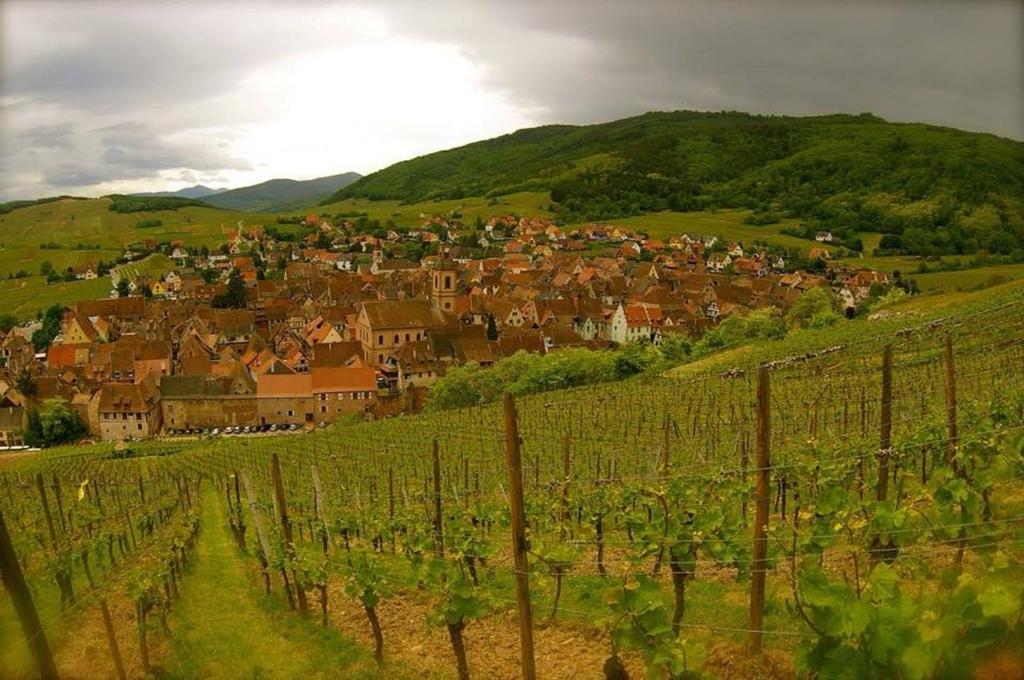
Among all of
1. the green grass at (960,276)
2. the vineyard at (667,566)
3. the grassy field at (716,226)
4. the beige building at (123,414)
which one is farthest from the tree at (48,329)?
the green grass at (960,276)

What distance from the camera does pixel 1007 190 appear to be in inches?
5458

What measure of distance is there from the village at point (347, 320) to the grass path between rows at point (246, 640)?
43983 mm

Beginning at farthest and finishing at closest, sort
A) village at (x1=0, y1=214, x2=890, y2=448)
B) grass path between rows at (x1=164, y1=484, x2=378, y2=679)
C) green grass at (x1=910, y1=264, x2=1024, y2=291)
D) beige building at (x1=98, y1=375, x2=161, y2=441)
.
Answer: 1. green grass at (x1=910, y1=264, x2=1024, y2=291)
2. village at (x1=0, y1=214, x2=890, y2=448)
3. beige building at (x1=98, y1=375, x2=161, y2=441)
4. grass path between rows at (x1=164, y1=484, x2=378, y2=679)

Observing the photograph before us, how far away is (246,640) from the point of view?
1091cm

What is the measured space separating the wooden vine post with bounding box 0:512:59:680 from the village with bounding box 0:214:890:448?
5286 centimetres

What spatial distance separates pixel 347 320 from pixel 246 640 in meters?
72.6

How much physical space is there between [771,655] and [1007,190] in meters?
164

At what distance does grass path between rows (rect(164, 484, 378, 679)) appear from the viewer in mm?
9594

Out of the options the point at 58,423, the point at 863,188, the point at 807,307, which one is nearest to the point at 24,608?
the point at 807,307

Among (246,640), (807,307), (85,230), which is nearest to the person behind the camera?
(246,640)

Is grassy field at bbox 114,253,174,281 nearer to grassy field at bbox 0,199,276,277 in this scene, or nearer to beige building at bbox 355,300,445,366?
grassy field at bbox 0,199,276,277

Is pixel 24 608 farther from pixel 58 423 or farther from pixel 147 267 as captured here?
pixel 147 267

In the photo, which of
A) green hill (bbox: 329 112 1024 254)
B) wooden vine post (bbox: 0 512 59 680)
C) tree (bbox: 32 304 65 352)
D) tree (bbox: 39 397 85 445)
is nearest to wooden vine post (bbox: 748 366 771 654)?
wooden vine post (bbox: 0 512 59 680)

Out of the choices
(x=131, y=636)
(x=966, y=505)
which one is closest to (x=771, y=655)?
(x=966, y=505)
